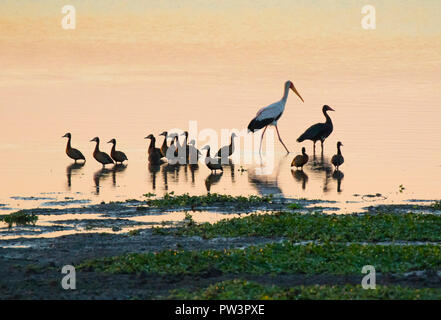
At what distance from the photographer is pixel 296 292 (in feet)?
37.4

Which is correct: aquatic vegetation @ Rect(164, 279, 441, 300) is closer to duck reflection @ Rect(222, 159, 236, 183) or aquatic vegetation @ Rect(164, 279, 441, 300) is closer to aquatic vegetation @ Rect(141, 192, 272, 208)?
aquatic vegetation @ Rect(141, 192, 272, 208)

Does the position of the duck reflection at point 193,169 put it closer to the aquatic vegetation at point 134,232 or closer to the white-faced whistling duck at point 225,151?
the white-faced whistling duck at point 225,151

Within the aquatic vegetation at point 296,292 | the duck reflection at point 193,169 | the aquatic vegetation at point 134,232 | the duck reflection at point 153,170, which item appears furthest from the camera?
the duck reflection at point 193,169

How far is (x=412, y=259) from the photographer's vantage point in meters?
13.2

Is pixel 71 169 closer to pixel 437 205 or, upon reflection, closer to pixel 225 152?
pixel 225 152

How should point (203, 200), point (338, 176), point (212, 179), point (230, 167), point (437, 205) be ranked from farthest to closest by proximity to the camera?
point (230, 167), point (338, 176), point (212, 179), point (203, 200), point (437, 205)

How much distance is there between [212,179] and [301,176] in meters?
2.53

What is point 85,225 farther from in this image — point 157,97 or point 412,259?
point 157,97

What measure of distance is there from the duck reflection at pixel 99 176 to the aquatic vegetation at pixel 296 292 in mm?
10240

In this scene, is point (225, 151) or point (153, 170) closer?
point (153, 170)

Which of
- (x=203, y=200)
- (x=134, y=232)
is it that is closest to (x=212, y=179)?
(x=203, y=200)

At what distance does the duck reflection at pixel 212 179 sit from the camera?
22922mm

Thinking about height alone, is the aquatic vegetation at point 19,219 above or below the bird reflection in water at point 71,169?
below

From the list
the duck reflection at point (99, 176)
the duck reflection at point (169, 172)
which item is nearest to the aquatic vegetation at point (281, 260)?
the duck reflection at point (99, 176)
